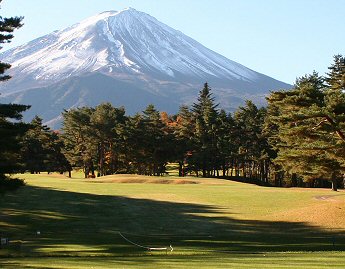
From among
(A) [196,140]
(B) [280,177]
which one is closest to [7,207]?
(A) [196,140]

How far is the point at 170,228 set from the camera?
30984 mm

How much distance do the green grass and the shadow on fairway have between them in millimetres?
52

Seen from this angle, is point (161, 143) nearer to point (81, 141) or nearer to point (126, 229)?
point (81, 141)

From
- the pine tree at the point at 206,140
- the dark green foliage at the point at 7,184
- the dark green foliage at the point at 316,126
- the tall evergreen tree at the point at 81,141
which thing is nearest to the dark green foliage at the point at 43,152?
the tall evergreen tree at the point at 81,141

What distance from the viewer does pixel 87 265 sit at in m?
17.1

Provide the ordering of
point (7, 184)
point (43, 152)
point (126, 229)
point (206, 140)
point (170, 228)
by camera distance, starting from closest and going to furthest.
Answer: point (7, 184) < point (126, 229) < point (170, 228) < point (206, 140) < point (43, 152)

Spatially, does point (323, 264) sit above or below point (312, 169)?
below

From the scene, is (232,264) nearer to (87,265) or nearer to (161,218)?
(87,265)

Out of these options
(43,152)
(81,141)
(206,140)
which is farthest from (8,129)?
(43,152)

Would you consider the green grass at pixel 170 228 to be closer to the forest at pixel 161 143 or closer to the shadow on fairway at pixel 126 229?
the shadow on fairway at pixel 126 229

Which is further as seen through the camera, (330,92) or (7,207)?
(7,207)

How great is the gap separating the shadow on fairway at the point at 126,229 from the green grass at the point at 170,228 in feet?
0.17

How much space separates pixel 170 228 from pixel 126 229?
270 centimetres

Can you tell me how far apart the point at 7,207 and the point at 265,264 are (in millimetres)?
23785
